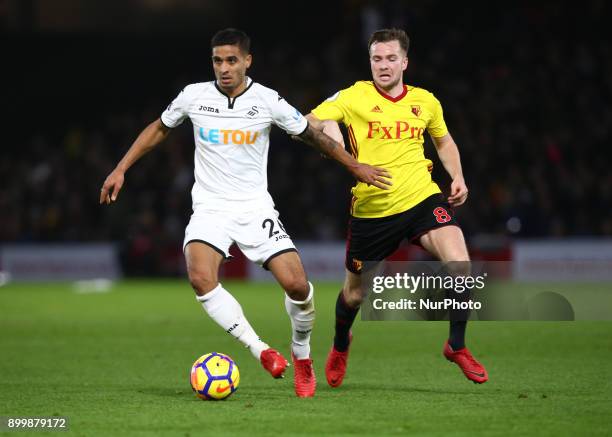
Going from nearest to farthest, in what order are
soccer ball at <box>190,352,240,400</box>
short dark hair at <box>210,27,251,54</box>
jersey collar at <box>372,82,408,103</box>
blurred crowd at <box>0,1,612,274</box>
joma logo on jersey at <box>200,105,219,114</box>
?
1. soccer ball at <box>190,352,240,400</box>
2. short dark hair at <box>210,27,251,54</box>
3. joma logo on jersey at <box>200,105,219,114</box>
4. jersey collar at <box>372,82,408,103</box>
5. blurred crowd at <box>0,1,612,274</box>

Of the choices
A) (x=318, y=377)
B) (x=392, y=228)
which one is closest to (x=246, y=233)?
(x=392, y=228)

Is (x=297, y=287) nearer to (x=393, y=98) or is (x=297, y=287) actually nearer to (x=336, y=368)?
(x=336, y=368)

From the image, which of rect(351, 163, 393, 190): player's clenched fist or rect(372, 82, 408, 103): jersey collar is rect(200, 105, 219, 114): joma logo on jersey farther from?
rect(372, 82, 408, 103): jersey collar

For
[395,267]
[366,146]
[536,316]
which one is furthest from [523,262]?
[366,146]

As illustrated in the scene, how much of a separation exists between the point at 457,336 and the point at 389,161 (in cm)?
135

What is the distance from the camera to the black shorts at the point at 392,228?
8539 mm

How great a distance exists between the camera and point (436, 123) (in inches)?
348

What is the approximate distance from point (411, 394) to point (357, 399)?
43 centimetres

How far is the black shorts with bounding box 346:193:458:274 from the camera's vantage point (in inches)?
336

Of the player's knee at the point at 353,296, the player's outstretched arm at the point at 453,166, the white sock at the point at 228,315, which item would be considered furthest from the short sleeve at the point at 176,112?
the player's outstretched arm at the point at 453,166

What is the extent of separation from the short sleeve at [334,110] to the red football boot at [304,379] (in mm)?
1776

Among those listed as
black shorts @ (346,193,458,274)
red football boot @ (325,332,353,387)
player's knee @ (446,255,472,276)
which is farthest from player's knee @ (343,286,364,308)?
player's knee @ (446,255,472,276)

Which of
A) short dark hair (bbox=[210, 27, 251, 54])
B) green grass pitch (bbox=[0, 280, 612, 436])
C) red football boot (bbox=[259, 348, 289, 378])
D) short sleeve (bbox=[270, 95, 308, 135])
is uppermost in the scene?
short dark hair (bbox=[210, 27, 251, 54])

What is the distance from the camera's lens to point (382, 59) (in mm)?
8625
